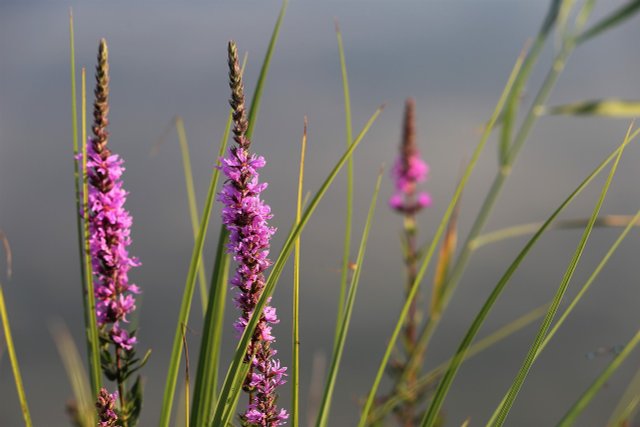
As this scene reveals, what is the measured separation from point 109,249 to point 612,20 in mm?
1977

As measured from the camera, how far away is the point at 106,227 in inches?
108

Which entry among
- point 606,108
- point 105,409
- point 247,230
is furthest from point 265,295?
point 606,108

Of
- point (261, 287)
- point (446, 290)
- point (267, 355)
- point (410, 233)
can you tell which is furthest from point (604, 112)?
point (410, 233)

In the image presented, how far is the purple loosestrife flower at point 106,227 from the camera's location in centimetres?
273

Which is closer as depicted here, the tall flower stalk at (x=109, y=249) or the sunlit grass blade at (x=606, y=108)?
the sunlit grass blade at (x=606, y=108)

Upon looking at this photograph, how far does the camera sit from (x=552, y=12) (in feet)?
4.71

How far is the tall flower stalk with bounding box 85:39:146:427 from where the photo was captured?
273 cm

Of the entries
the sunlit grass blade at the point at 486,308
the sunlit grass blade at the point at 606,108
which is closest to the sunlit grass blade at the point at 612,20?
the sunlit grass blade at the point at 606,108

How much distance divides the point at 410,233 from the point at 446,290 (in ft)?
12.7

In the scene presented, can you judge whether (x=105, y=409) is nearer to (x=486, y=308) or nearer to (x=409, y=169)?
(x=486, y=308)

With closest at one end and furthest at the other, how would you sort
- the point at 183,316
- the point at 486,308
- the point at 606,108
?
1. the point at 606,108
2. the point at 486,308
3. the point at 183,316

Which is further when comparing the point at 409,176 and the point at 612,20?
the point at 409,176

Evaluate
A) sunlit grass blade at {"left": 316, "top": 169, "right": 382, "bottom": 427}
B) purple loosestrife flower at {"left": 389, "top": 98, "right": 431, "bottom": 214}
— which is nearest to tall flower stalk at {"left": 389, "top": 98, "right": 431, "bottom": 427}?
purple loosestrife flower at {"left": 389, "top": 98, "right": 431, "bottom": 214}

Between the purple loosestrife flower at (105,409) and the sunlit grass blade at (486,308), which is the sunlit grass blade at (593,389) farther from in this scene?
the purple loosestrife flower at (105,409)
